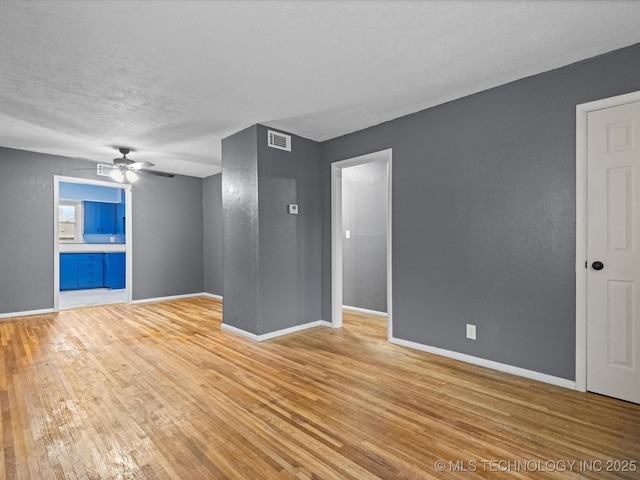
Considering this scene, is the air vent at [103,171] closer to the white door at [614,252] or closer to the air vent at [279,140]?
the air vent at [279,140]

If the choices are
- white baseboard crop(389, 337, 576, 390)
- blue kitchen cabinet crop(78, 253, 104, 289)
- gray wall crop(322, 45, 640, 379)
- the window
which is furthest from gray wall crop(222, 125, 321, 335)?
the window

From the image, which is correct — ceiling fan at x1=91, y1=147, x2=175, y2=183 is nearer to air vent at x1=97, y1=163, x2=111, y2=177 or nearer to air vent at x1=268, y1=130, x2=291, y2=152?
air vent at x1=97, y1=163, x2=111, y2=177

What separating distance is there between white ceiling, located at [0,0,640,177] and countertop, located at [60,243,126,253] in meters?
4.72

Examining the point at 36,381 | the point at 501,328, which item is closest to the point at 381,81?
the point at 501,328

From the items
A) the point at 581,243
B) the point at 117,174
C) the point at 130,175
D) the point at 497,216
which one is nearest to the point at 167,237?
the point at 130,175

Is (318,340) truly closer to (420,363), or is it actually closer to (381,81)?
(420,363)

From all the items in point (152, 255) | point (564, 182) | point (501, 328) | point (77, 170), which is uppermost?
point (77, 170)

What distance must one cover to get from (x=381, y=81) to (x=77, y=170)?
18.2 feet

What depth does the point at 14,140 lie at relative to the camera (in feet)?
15.3

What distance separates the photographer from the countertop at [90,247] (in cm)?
777

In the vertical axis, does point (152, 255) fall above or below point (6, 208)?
below

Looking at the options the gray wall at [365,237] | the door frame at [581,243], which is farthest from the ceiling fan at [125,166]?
the door frame at [581,243]

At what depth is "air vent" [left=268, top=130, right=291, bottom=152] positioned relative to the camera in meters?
4.13

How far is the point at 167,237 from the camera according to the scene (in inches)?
272
